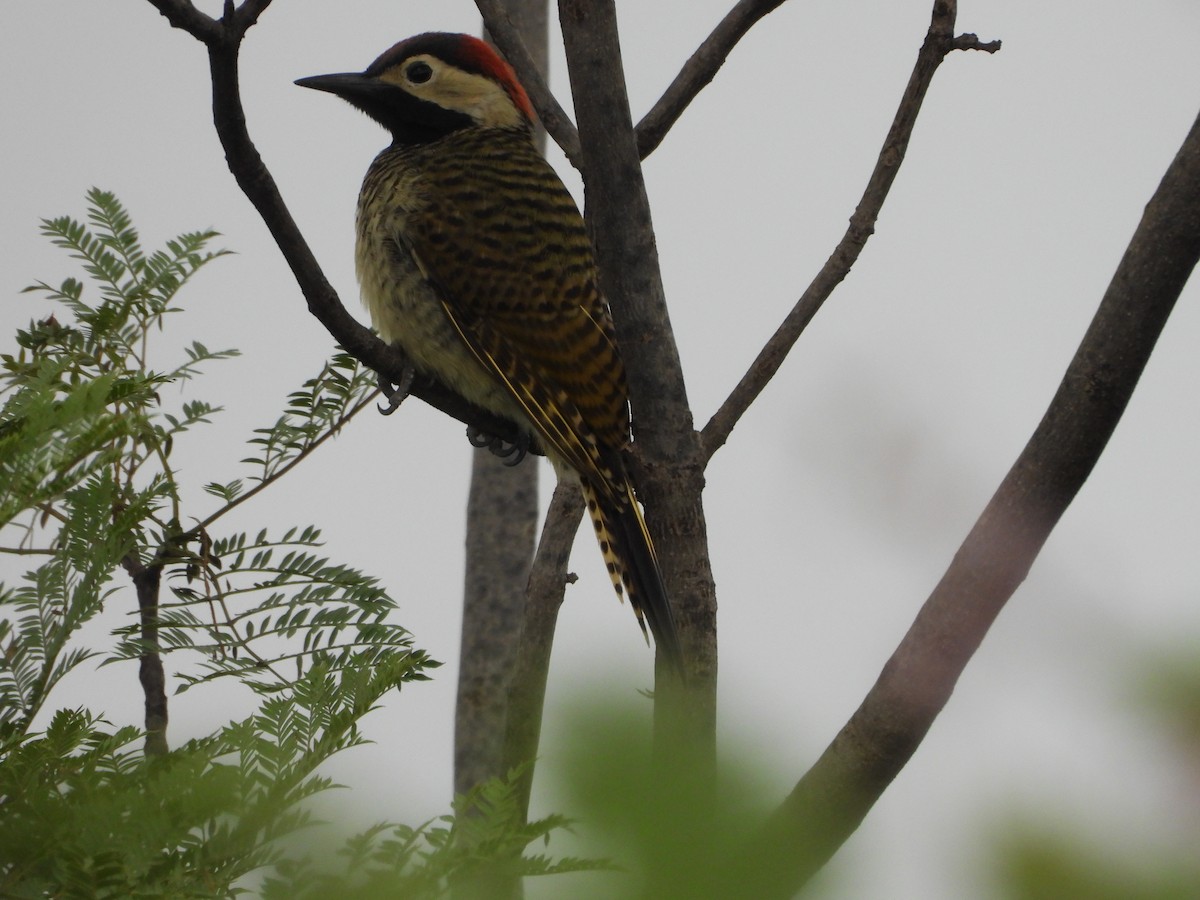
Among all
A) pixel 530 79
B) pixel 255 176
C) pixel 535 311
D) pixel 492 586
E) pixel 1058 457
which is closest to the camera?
pixel 1058 457

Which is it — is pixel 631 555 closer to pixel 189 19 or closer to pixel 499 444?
pixel 499 444

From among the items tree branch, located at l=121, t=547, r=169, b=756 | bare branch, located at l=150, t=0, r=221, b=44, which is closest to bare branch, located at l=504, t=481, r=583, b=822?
tree branch, located at l=121, t=547, r=169, b=756

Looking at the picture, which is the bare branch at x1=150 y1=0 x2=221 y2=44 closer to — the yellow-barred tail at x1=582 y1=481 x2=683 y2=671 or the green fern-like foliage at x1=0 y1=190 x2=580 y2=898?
the green fern-like foliage at x1=0 y1=190 x2=580 y2=898

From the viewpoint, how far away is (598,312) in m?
3.05

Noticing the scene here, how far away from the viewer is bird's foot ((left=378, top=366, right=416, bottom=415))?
7.93 feet

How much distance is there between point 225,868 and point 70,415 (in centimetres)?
39

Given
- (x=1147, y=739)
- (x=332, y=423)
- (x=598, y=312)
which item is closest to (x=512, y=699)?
(x=332, y=423)

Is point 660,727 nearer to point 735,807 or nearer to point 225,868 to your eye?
point 735,807

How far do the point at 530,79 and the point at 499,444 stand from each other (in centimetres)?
85

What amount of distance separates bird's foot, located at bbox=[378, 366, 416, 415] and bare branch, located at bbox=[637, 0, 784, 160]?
63cm

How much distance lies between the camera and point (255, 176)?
1.74 m

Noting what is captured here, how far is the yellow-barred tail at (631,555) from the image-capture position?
91.4 inches

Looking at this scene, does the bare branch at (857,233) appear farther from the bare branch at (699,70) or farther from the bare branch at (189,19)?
the bare branch at (189,19)

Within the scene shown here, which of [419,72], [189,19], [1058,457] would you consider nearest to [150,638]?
[189,19]
